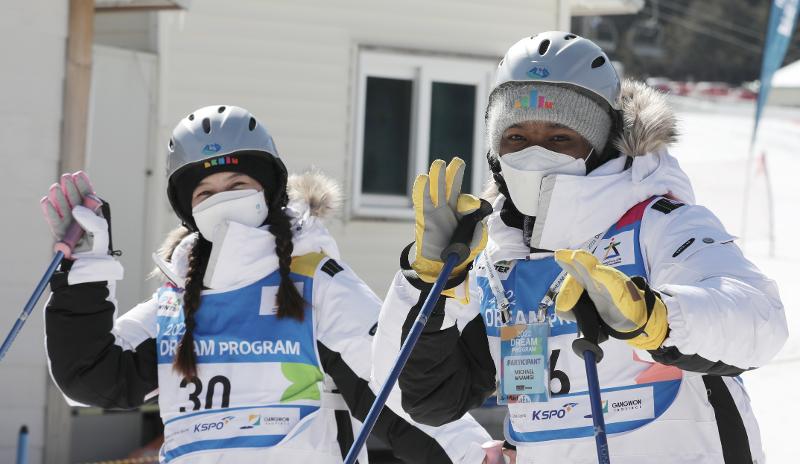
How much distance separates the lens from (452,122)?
420 inches

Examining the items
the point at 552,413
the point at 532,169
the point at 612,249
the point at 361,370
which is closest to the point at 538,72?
the point at 532,169

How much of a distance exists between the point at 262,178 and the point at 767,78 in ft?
44.8

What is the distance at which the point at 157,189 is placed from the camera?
31.6 feet

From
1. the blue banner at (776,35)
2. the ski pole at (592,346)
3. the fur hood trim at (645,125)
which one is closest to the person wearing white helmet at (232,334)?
the fur hood trim at (645,125)

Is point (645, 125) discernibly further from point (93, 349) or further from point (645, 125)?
point (93, 349)

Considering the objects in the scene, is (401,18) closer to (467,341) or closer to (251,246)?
(251,246)

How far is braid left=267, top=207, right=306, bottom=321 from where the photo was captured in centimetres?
388

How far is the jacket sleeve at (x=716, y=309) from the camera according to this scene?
2.30 metres

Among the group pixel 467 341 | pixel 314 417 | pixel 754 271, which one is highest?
pixel 754 271

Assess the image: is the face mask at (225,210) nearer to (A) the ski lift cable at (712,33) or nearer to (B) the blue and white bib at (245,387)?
(B) the blue and white bib at (245,387)

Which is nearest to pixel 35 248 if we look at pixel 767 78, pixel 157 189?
pixel 157 189

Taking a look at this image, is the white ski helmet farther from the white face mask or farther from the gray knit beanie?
the white face mask

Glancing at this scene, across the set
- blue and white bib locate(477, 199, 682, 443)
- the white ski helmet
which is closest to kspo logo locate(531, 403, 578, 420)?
blue and white bib locate(477, 199, 682, 443)

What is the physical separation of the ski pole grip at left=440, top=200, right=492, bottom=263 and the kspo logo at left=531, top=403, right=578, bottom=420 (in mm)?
509
